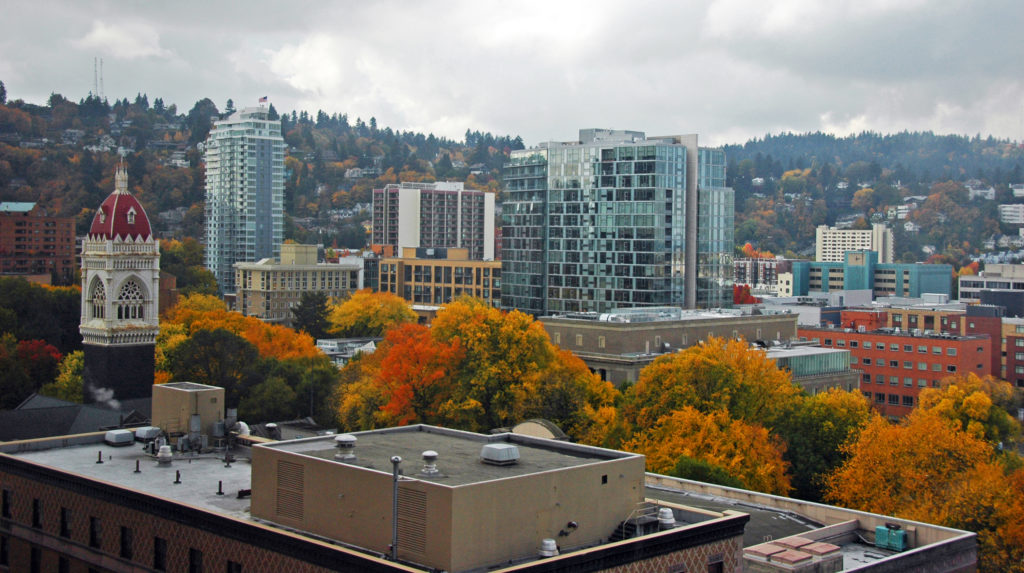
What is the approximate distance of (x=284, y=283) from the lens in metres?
179

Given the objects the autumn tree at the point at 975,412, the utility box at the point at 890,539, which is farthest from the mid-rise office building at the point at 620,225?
the utility box at the point at 890,539

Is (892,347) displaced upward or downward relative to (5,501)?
downward

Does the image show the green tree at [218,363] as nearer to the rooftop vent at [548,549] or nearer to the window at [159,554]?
the window at [159,554]

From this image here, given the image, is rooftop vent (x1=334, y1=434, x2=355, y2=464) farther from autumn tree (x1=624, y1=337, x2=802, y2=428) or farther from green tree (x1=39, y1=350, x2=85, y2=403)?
green tree (x1=39, y1=350, x2=85, y2=403)

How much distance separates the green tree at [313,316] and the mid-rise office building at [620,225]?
25038mm

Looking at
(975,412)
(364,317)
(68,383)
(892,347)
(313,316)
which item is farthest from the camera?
(364,317)

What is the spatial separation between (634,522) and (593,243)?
99.3 metres

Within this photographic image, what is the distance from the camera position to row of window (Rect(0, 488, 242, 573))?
98.1ft

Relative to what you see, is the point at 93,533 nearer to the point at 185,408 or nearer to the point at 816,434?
the point at 185,408

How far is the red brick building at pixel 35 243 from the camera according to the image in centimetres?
18125

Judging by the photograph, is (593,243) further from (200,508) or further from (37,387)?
(200,508)

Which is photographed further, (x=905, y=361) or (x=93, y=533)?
(x=905, y=361)

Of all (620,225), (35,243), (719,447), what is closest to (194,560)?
(719,447)

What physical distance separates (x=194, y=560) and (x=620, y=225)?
98556 millimetres
